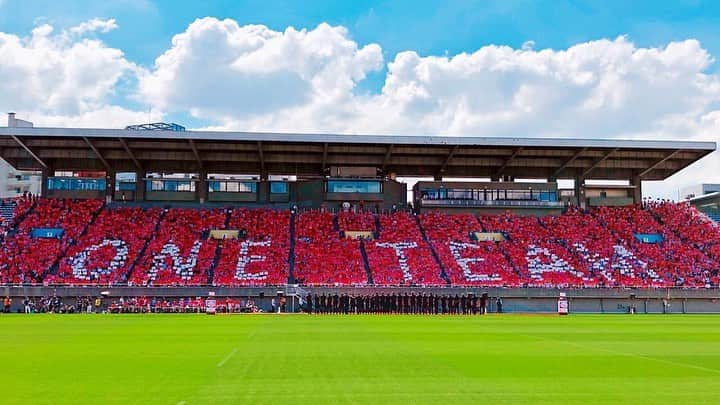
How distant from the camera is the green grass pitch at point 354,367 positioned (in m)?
12.6

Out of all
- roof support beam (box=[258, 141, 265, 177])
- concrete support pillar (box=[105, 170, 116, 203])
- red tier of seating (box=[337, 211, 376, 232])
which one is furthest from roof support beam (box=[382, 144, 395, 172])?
concrete support pillar (box=[105, 170, 116, 203])

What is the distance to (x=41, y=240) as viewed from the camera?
57.6 metres

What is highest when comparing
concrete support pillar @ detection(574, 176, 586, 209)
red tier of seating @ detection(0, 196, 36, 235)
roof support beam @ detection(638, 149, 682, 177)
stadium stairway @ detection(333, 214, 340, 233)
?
roof support beam @ detection(638, 149, 682, 177)

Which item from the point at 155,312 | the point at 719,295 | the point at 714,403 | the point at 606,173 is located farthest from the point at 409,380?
the point at 606,173

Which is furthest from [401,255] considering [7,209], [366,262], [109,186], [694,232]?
[7,209]

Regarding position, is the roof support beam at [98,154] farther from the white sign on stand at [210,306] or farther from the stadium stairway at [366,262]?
the stadium stairway at [366,262]

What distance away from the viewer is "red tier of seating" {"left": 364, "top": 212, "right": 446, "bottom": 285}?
54531 millimetres

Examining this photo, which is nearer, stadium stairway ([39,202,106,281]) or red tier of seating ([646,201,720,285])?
stadium stairway ([39,202,106,281])

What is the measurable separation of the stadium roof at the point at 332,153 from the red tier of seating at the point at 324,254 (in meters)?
6.08

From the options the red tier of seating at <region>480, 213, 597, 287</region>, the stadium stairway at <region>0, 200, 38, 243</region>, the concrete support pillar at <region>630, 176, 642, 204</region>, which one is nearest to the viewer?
the red tier of seating at <region>480, 213, 597, 287</region>

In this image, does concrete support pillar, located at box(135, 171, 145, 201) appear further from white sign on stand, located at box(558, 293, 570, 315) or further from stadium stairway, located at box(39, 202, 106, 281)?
white sign on stand, located at box(558, 293, 570, 315)

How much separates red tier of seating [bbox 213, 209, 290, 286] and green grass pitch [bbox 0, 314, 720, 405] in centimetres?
2614

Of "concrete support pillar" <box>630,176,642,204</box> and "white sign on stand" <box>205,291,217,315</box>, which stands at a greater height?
"concrete support pillar" <box>630,176,642,204</box>

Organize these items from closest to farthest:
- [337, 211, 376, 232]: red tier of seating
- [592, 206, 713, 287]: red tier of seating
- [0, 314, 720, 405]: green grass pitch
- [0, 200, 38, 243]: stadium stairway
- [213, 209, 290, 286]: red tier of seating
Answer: [0, 314, 720, 405]: green grass pitch, [213, 209, 290, 286]: red tier of seating, [592, 206, 713, 287]: red tier of seating, [0, 200, 38, 243]: stadium stairway, [337, 211, 376, 232]: red tier of seating
